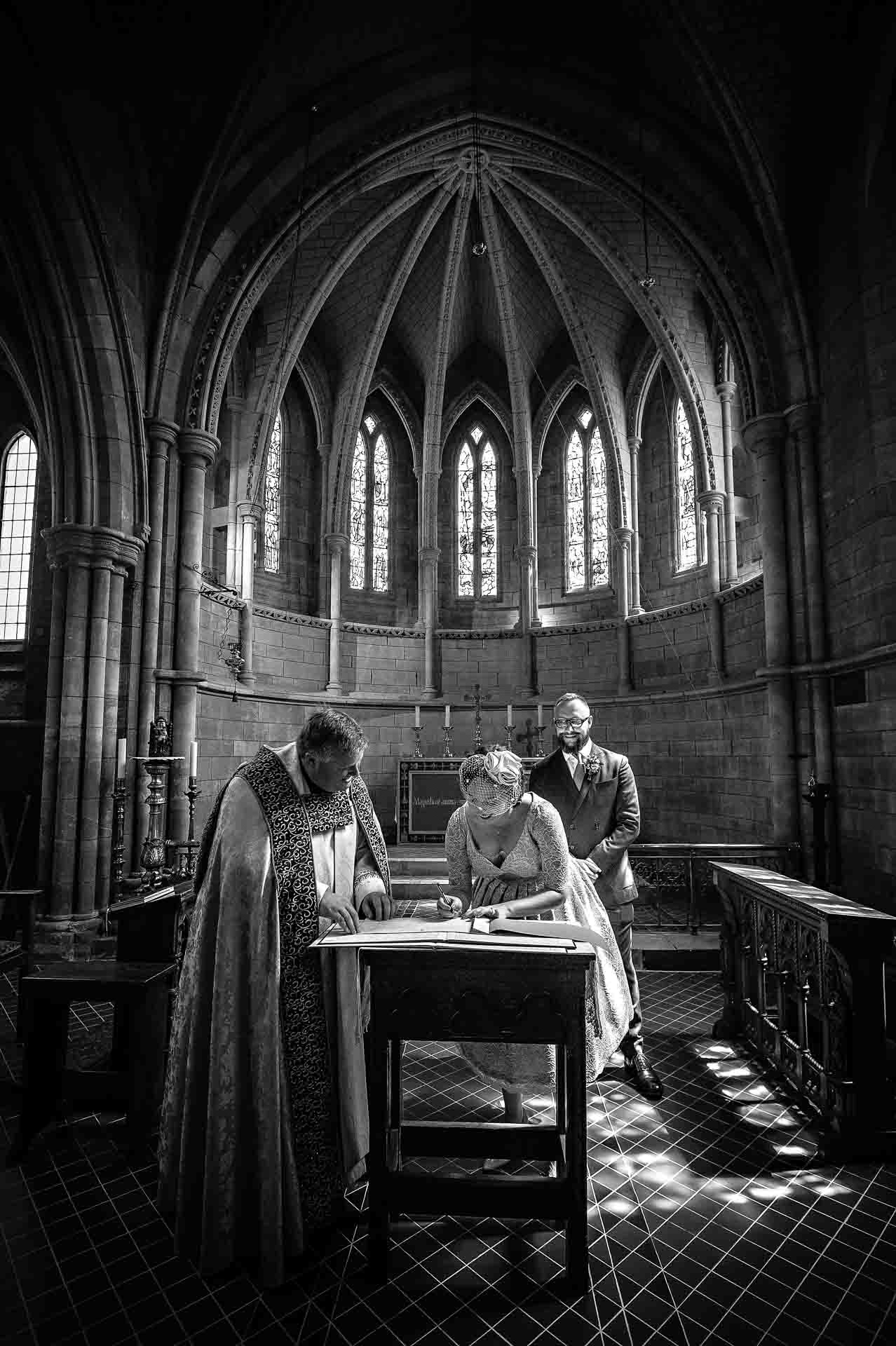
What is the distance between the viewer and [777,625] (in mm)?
8133

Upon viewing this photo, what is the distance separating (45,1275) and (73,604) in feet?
20.0

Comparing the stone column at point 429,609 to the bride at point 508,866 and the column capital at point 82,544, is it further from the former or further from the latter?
the bride at point 508,866

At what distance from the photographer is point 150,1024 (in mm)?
3531

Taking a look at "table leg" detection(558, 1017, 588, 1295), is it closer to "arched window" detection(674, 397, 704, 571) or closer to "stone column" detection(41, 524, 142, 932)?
"stone column" detection(41, 524, 142, 932)

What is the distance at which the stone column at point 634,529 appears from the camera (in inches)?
486

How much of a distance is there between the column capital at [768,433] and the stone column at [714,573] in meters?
2.37

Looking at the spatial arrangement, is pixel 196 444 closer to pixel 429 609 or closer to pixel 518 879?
pixel 429 609

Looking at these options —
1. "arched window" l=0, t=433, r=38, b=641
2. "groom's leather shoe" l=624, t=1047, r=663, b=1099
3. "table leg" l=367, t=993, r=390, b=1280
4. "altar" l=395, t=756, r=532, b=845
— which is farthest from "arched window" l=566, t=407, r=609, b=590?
"table leg" l=367, t=993, r=390, b=1280

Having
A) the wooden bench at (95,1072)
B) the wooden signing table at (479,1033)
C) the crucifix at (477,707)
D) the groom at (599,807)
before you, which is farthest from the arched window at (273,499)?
the wooden signing table at (479,1033)

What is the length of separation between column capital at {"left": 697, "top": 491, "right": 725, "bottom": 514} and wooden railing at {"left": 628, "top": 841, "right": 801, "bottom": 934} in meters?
5.14

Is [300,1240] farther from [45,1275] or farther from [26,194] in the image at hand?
[26,194]

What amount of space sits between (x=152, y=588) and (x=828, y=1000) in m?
7.27

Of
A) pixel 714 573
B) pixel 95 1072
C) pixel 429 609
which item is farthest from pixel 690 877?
pixel 429 609

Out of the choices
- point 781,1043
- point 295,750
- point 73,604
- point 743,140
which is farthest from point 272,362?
point 781,1043
